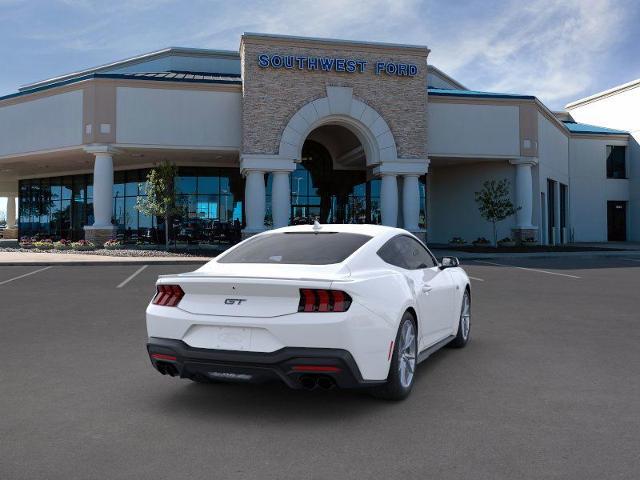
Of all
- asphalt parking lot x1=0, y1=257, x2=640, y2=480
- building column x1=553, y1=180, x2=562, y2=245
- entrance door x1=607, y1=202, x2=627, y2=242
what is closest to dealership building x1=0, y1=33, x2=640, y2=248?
building column x1=553, y1=180, x2=562, y2=245

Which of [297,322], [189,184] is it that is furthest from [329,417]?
[189,184]

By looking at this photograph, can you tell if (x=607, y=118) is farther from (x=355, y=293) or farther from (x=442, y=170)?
(x=355, y=293)

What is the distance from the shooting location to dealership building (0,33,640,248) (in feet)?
89.4

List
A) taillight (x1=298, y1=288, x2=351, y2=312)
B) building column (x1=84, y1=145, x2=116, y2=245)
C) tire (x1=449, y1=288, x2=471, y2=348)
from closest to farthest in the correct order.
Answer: taillight (x1=298, y1=288, x2=351, y2=312)
tire (x1=449, y1=288, x2=471, y2=348)
building column (x1=84, y1=145, x2=116, y2=245)

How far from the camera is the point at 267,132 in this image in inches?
1062

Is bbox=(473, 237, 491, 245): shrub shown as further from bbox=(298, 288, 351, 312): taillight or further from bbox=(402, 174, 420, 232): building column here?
bbox=(298, 288, 351, 312): taillight

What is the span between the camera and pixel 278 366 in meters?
4.28

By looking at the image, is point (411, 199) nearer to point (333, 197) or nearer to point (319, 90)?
point (319, 90)

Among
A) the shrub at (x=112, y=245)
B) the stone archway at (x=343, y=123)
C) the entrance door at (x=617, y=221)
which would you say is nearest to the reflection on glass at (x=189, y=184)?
the shrub at (x=112, y=245)

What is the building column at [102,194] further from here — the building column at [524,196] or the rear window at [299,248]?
the rear window at [299,248]

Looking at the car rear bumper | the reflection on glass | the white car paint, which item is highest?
the reflection on glass

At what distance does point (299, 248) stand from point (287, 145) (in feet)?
72.3

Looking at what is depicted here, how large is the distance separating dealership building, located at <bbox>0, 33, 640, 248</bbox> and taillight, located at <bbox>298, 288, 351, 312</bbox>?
73.9ft

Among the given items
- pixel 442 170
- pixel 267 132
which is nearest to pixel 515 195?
pixel 442 170
